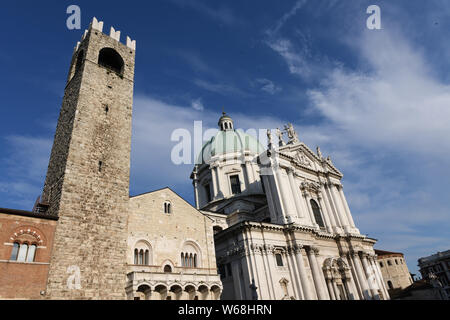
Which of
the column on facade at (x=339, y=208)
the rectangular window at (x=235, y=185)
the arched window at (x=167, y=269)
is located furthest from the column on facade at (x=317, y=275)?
the arched window at (x=167, y=269)

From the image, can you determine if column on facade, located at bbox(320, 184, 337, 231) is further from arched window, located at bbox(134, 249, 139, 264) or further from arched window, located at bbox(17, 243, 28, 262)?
arched window, located at bbox(17, 243, 28, 262)

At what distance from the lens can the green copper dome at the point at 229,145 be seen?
161ft

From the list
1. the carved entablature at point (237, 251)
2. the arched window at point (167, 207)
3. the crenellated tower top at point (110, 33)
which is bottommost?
the carved entablature at point (237, 251)

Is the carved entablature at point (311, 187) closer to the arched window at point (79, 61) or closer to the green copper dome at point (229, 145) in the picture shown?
the green copper dome at point (229, 145)

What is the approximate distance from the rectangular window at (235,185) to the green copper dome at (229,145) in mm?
4806

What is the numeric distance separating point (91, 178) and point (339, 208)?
33807 mm
